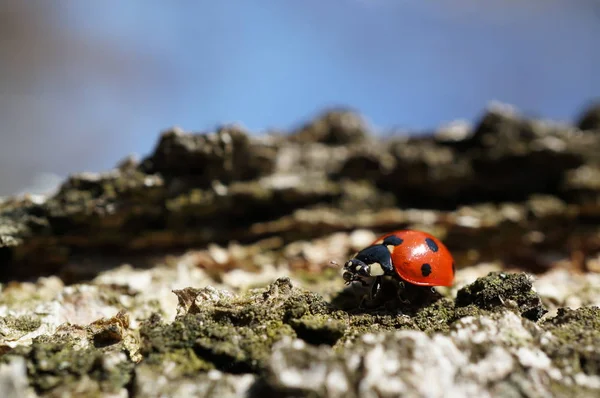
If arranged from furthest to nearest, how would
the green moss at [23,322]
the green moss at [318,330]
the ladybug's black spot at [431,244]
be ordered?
the ladybug's black spot at [431,244] → the green moss at [23,322] → the green moss at [318,330]

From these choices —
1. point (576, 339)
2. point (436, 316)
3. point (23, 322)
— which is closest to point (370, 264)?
point (436, 316)

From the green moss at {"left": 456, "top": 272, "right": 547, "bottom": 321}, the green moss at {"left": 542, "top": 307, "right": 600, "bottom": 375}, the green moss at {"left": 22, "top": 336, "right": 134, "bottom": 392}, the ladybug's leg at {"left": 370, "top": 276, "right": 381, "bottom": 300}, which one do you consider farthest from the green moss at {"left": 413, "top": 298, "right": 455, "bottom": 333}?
the green moss at {"left": 22, "top": 336, "right": 134, "bottom": 392}

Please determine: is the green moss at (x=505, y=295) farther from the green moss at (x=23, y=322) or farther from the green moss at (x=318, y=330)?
the green moss at (x=23, y=322)

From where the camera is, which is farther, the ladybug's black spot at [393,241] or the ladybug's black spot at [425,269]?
the ladybug's black spot at [393,241]

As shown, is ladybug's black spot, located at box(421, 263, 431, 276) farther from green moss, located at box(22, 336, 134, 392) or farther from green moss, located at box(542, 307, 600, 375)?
green moss, located at box(22, 336, 134, 392)

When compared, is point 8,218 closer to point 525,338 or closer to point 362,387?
point 362,387

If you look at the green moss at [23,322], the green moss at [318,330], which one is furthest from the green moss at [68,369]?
the green moss at [318,330]

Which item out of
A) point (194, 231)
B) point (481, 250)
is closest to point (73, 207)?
point (194, 231)
